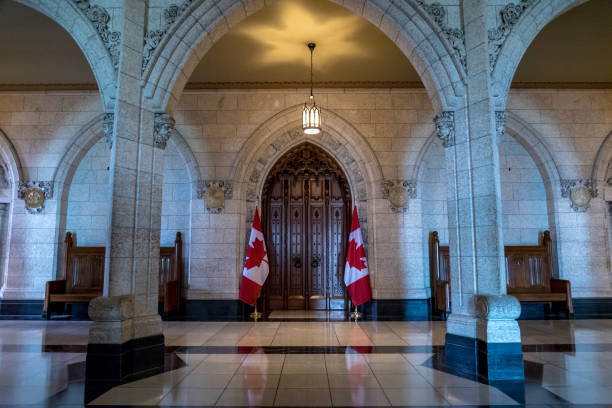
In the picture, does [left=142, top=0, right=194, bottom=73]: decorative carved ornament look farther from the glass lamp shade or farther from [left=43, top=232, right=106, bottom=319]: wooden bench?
[left=43, top=232, right=106, bottom=319]: wooden bench

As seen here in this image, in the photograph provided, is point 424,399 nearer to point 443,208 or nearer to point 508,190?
point 443,208

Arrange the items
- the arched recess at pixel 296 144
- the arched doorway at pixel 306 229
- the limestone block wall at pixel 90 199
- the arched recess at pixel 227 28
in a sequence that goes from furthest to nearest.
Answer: the arched doorway at pixel 306 229
the limestone block wall at pixel 90 199
the arched recess at pixel 296 144
the arched recess at pixel 227 28

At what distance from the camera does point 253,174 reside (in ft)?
27.9

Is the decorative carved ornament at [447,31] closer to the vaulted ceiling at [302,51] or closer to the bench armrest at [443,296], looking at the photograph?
the vaulted ceiling at [302,51]

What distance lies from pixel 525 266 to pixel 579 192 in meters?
1.99

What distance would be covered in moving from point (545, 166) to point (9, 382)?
9.82 m

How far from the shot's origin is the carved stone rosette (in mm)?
8109

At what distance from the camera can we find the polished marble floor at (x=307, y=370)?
3336 mm

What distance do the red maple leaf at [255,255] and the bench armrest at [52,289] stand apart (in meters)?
3.90

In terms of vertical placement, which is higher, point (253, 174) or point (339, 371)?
point (253, 174)

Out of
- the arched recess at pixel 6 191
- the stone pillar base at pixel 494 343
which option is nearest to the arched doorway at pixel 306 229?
the stone pillar base at pixel 494 343

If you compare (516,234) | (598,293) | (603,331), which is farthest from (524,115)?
(603,331)

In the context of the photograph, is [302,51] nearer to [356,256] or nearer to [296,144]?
[296,144]

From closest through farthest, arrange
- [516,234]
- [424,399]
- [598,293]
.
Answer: [424,399], [598,293], [516,234]
